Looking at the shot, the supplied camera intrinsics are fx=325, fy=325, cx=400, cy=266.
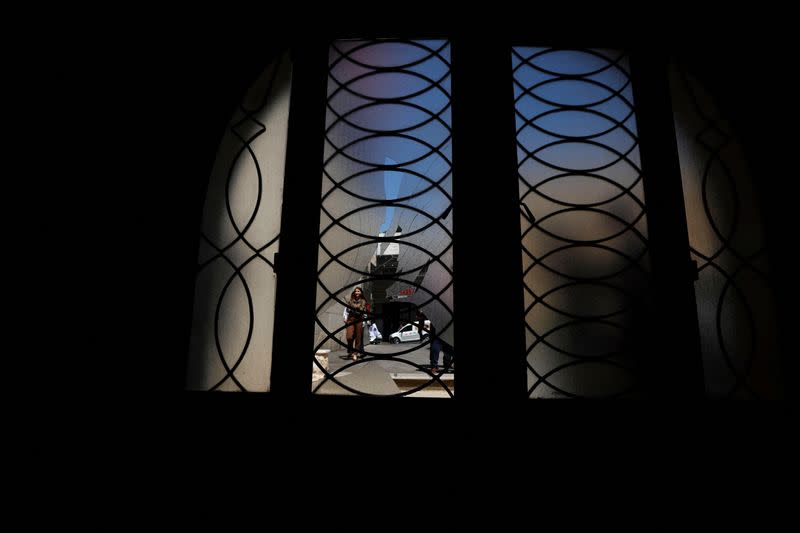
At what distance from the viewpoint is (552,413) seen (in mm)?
1740

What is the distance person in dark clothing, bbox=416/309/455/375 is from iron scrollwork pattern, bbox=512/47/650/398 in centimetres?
44

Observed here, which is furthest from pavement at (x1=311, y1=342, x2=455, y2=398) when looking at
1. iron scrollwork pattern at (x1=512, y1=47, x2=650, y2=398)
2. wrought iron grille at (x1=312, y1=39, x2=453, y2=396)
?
iron scrollwork pattern at (x1=512, y1=47, x2=650, y2=398)

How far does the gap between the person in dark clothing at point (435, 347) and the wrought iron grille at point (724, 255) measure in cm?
145

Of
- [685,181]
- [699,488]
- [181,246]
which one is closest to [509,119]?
[685,181]

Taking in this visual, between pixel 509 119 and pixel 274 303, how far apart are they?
5.80 ft

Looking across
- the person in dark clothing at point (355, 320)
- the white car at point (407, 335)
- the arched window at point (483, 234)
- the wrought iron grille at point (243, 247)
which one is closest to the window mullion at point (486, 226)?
the arched window at point (483, 234)

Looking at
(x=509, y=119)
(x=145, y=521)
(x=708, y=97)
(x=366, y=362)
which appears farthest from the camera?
(x=708, y=97)

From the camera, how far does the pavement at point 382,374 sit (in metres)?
1.80

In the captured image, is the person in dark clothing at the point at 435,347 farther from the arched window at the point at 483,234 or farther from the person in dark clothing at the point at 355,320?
the person in dark clothing at the point at 355,320

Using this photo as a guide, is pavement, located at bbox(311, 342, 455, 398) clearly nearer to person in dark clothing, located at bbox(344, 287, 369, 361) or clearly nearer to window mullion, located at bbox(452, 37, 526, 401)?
person in dark clothing, located at bbox(344, 287, 369, 361)

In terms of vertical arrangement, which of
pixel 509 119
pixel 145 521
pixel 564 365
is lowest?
pixel 145 521

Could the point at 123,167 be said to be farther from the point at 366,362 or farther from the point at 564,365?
the point at 564,365

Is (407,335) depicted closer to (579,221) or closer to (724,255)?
(579,221)

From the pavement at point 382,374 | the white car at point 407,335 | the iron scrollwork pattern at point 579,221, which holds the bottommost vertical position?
the pavement at point 382,374
